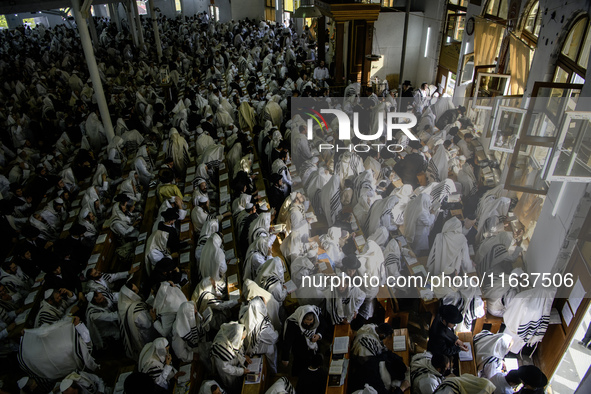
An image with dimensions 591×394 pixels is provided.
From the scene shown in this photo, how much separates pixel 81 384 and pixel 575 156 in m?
6.54

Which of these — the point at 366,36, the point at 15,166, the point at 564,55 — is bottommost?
the point at 15,166

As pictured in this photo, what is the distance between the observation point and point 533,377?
14.1 ft

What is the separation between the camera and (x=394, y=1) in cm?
1794

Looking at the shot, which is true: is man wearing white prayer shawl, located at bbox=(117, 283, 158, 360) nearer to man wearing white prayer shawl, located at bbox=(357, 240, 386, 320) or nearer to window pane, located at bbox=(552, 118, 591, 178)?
man wearing white prayer shawl, located at bbox=(357, 240, 386, 320)

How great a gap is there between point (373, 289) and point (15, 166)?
10087 mm

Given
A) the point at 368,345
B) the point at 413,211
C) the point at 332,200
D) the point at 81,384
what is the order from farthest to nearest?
the point at 332,200
the point at 413,211
the point at 368,345
the point at 81,384

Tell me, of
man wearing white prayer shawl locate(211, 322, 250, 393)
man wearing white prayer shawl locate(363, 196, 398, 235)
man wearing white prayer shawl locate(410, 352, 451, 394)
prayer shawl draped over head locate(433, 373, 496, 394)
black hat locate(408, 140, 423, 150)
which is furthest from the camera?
black hat locate(408, 140, 423, 150)

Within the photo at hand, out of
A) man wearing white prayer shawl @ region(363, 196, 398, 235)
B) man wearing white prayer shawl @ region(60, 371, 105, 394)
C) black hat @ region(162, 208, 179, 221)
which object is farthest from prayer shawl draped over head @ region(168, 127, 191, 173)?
man wearing white prayer shawl @ region(60, 371, 105, 394)

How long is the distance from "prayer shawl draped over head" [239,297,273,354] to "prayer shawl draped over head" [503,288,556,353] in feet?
11.0

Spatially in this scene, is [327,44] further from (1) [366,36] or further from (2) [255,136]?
(2) [255,136]

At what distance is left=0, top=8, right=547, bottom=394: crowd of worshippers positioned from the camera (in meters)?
5.11

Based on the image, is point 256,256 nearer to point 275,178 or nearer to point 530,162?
point 275,178

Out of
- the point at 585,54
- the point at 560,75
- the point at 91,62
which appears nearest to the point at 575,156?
the point at 585,54

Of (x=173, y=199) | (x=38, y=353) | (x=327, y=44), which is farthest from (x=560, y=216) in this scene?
(x=327, y=44)
